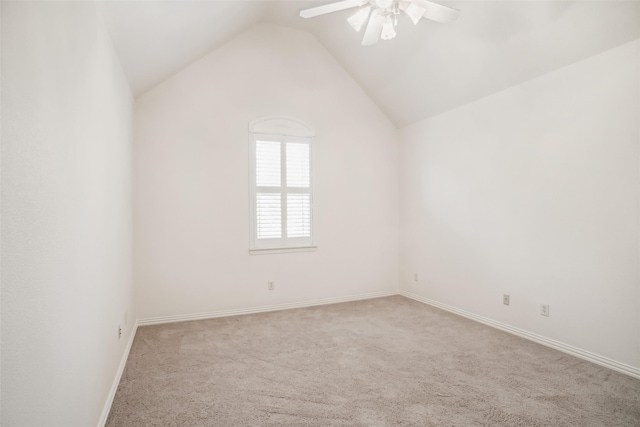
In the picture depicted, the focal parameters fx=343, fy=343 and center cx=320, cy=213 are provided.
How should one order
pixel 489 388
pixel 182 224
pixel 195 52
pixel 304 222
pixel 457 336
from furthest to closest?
1. pixel 304 222
2. pixel 182 224
3. pixel 195 52
4. pixel 457 336
5. pixel 489 388

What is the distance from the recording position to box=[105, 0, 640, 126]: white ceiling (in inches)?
100

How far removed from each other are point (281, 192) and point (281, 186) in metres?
0.08

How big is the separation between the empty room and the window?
3 cm

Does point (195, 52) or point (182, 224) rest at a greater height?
point (195, 52)

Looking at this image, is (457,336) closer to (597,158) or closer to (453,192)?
(453,192)

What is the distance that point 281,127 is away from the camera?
14.5ft

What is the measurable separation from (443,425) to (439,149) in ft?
10.9

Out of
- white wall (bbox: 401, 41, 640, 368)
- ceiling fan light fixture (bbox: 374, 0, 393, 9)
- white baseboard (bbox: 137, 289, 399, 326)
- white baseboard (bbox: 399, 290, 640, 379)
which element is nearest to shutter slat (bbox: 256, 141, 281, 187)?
white baseboard (bbox: 137, 289, 399, 326)

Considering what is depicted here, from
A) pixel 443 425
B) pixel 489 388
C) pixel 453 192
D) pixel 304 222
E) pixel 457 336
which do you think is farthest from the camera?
pixel 304 222

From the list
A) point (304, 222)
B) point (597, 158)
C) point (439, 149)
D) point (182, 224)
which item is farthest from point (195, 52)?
point (597, 158)

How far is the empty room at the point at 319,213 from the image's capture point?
4.56 feet

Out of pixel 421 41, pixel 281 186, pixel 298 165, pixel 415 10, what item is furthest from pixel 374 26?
pixel 281 186

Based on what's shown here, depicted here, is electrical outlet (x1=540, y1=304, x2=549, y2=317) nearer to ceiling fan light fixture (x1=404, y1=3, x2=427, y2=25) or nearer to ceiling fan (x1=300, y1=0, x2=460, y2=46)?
ceiling fan (x1=300, y1=0, x2=460, y2=46)

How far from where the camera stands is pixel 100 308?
79.1 inches
